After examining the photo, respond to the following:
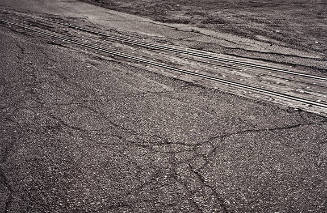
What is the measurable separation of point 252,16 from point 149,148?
8794 mm

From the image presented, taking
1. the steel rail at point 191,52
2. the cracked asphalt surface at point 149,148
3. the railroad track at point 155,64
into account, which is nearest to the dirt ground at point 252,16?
the steel rail at point 191,52

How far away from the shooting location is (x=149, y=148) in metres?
4.30

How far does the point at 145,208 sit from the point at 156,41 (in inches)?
240

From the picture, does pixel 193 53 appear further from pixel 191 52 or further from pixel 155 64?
pixel 155 64

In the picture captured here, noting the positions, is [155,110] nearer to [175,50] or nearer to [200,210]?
[200,210]

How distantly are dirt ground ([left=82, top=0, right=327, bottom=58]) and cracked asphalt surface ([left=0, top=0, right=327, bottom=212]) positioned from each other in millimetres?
4331

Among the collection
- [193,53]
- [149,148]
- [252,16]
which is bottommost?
[149,148]

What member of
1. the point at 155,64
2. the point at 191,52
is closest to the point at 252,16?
the point at 191,52

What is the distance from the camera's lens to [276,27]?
10242 mm

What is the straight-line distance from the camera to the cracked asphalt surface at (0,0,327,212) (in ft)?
11.4

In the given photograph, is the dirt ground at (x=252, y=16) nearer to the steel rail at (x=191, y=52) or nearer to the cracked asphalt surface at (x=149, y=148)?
the steel rail at (x=191, y=52)

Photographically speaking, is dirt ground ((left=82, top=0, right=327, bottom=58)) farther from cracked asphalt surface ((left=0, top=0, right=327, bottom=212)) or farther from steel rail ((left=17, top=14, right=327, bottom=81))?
cracked asphalt surface ((left=0, top=0, right=327, bottom=212))

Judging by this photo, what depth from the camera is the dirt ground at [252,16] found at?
A: 30.8 ft

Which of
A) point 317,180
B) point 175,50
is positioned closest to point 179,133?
point 317,180
